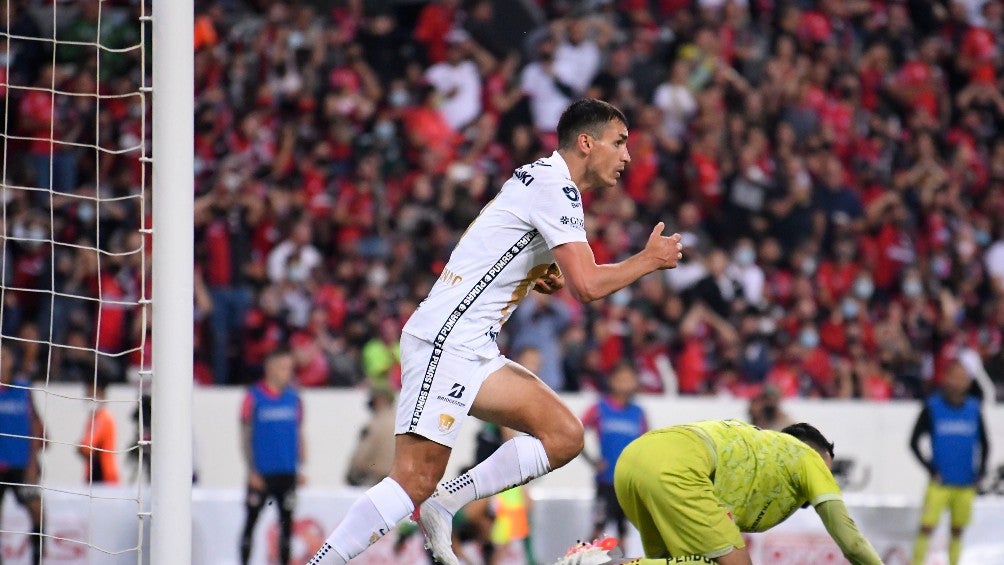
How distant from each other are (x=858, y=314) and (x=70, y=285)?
26.0ft

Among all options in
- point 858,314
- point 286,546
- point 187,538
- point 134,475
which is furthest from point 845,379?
point 187,538

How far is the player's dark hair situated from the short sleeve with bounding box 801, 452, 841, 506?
1577mm

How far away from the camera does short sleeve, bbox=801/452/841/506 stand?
561 centimetres

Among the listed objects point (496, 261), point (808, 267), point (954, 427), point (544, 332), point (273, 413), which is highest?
point (496, 261)

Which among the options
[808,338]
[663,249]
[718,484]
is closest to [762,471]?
[718,484]

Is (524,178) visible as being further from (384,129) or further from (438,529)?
(384,129)

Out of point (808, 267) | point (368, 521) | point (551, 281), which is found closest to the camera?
point (368, 521)

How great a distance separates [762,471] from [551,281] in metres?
1.17

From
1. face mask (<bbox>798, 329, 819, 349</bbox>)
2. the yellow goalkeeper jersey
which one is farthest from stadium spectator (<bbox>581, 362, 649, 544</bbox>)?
the yellow goalkeeper jersey

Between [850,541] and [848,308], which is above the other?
[848,308]

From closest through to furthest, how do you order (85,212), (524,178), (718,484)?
(524,178)
(718,484)
(85,212)

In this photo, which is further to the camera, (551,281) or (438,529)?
(551,281)

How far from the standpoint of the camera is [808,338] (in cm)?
1438

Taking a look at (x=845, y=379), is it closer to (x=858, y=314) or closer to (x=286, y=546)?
(x=858, y=314)
